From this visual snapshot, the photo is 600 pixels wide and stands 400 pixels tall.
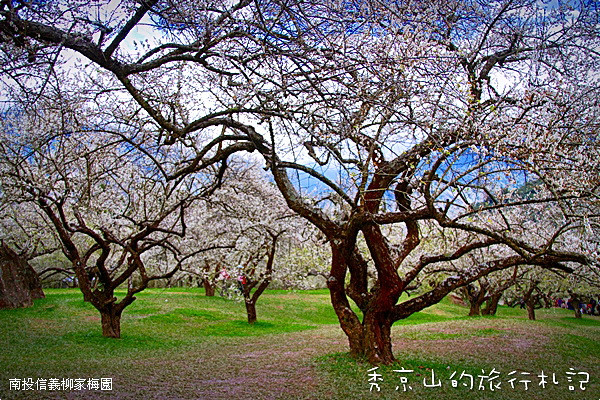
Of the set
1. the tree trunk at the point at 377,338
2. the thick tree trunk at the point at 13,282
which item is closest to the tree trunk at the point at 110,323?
the thick tree trunk at the point at 13,282

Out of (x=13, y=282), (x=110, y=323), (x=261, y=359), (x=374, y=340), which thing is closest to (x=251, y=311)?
(x=110, y=323)

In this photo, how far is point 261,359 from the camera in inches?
361

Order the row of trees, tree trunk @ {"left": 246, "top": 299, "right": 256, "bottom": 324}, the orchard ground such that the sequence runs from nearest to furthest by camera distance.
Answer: the row of trees < the orchard ground < tree trunk @ {"left": 246, "top": 299, "right": 256, "bottom": 324}

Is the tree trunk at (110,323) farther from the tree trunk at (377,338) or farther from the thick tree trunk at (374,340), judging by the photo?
the tree trunk at (377,338)

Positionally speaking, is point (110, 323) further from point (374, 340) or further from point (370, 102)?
point (370, 102)

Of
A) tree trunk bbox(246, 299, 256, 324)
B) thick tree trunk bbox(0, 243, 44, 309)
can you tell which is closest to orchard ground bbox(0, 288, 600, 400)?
tree trunk bbox(246, 299, 256, 324)

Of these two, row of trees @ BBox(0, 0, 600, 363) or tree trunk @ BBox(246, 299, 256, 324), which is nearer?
row of trees @ BBox(0, 0, 600, 363)

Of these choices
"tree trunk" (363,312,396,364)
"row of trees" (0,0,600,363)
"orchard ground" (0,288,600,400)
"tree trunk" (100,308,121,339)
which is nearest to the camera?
"row of trees" (0,0,600,363)

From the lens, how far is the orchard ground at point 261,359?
663 cm

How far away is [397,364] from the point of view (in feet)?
26.1

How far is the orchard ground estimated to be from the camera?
6.63 meters

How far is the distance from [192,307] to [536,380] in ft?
43.8

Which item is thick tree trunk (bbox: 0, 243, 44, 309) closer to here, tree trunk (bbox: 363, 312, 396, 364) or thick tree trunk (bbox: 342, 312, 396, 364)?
thick tree trunk (bbox: 342, 312, 396, 364)

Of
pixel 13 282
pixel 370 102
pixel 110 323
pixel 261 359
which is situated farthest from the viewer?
pixel 13 282
